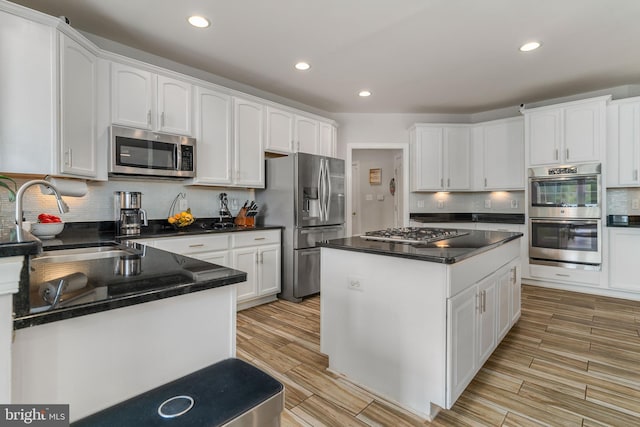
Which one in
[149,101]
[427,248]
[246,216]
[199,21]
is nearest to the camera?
[427,248]

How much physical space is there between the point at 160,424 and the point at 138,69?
9.80ft

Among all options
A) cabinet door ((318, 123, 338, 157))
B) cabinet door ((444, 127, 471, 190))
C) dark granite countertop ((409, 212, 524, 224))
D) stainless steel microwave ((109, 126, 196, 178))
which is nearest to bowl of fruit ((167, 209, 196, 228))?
stainless steel microwave ((109, 126, 196, 178))

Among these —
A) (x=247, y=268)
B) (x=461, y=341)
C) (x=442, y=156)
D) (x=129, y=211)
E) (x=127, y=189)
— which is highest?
(x=442, y=156)

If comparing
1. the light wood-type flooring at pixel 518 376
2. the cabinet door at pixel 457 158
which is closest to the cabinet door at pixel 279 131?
the light wood-type flooring at pixel 518 376

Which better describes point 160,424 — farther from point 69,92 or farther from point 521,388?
point 69,92

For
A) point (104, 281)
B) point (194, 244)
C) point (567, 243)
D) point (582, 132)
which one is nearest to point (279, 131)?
point (194, 244)

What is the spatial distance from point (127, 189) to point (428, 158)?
4.12 metres

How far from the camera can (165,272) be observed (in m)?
1.09

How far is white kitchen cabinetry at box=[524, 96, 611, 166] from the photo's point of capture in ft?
12.5

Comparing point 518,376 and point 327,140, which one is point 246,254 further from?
point 518,376

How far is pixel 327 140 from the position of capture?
14.8 feet

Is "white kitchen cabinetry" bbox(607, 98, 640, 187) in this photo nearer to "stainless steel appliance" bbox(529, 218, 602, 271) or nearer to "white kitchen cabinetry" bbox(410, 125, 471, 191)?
"stainless steel appliance" bbox(529, 218, 602, 271)

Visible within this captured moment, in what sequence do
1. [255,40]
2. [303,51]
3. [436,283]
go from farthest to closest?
1. [303,51]
2. [255,40]
3. [436,283]

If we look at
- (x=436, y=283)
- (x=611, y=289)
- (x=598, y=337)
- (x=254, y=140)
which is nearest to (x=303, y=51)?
(x=254, y=140)
